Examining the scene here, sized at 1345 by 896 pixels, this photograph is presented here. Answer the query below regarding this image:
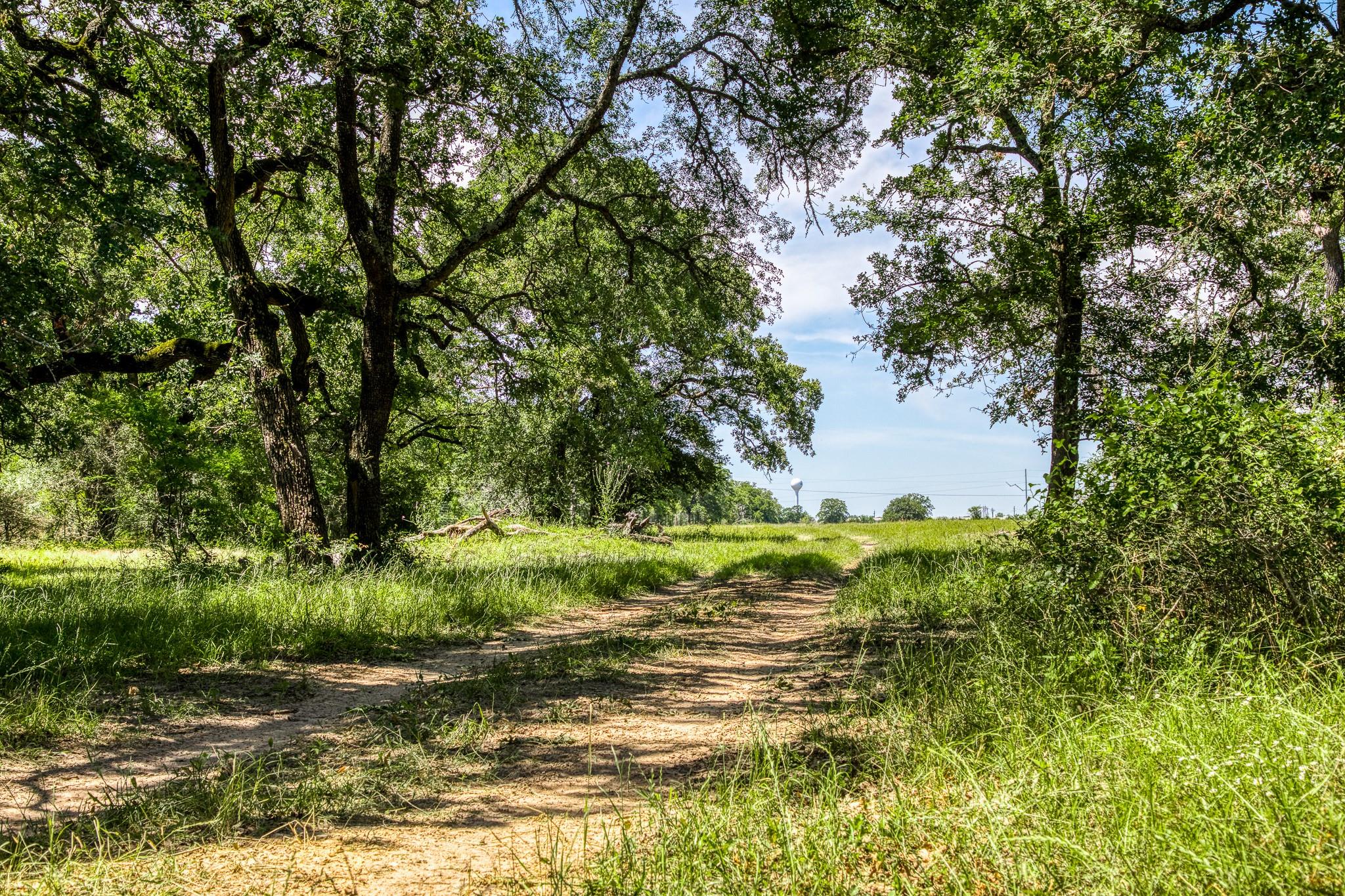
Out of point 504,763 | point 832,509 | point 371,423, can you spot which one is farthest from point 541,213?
point 832,509

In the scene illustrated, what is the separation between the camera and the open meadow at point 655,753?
2.31 metres

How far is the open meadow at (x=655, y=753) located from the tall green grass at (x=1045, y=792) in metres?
0.01

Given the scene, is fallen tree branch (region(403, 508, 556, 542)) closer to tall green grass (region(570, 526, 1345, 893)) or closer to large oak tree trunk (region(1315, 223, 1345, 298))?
tall green grass (region(570, 526, 1345, 893))

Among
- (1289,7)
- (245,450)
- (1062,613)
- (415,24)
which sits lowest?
(1062,613)

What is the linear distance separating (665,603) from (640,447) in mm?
12346

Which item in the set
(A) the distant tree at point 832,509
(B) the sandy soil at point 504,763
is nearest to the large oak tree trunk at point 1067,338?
(B) the sandy soil at point 504,763

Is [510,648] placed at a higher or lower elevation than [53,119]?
lower

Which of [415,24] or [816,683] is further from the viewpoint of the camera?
[415,24]

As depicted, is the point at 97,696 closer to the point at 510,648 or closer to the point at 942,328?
the point at 510,648

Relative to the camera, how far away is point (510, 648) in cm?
704

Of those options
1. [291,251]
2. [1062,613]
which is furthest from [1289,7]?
[291,251]

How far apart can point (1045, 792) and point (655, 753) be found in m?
2.11

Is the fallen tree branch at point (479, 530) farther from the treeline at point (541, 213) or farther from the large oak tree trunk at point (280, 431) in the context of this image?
the large oak tree trunk at point (280, 431)

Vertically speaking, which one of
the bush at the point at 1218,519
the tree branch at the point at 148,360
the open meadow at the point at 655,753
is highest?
the tree branch at the point at 148,360
